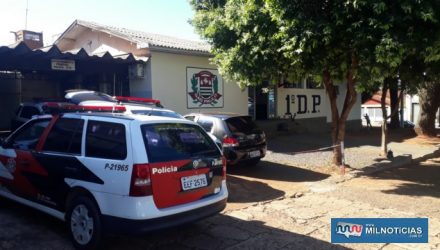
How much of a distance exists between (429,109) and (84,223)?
18767mm

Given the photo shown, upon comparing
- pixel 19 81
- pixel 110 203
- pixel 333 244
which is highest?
pixel 19 81

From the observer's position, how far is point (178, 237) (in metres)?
5.10

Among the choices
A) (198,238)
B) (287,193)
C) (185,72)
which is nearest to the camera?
(198,238)

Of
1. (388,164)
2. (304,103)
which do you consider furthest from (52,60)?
(304,103)

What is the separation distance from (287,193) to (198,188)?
10.9ft

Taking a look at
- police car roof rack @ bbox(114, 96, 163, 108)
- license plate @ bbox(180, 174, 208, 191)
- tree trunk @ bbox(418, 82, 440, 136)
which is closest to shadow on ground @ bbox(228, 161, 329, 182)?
police car roof rack @ bbox(114, 96, 163, 108)

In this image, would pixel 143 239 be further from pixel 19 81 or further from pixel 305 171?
pixel 19 81

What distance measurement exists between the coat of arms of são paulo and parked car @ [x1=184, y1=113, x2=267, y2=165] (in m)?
5.09

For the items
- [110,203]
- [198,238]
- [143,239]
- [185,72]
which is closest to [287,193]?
[198,238]

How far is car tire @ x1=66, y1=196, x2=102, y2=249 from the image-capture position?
4.33m

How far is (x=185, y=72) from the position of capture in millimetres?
14609

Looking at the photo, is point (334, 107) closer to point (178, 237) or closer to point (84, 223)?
point (178, 237)

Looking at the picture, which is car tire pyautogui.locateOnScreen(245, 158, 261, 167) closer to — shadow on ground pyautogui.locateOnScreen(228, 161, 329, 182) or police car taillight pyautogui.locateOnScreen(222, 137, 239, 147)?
shadow on ground pyautogui.locateOnScreen(228, 161, 329, 182)

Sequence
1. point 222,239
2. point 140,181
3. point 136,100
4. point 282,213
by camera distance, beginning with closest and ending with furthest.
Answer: point 140,181 → point 222,239 → point 282,213 → point 136,100
